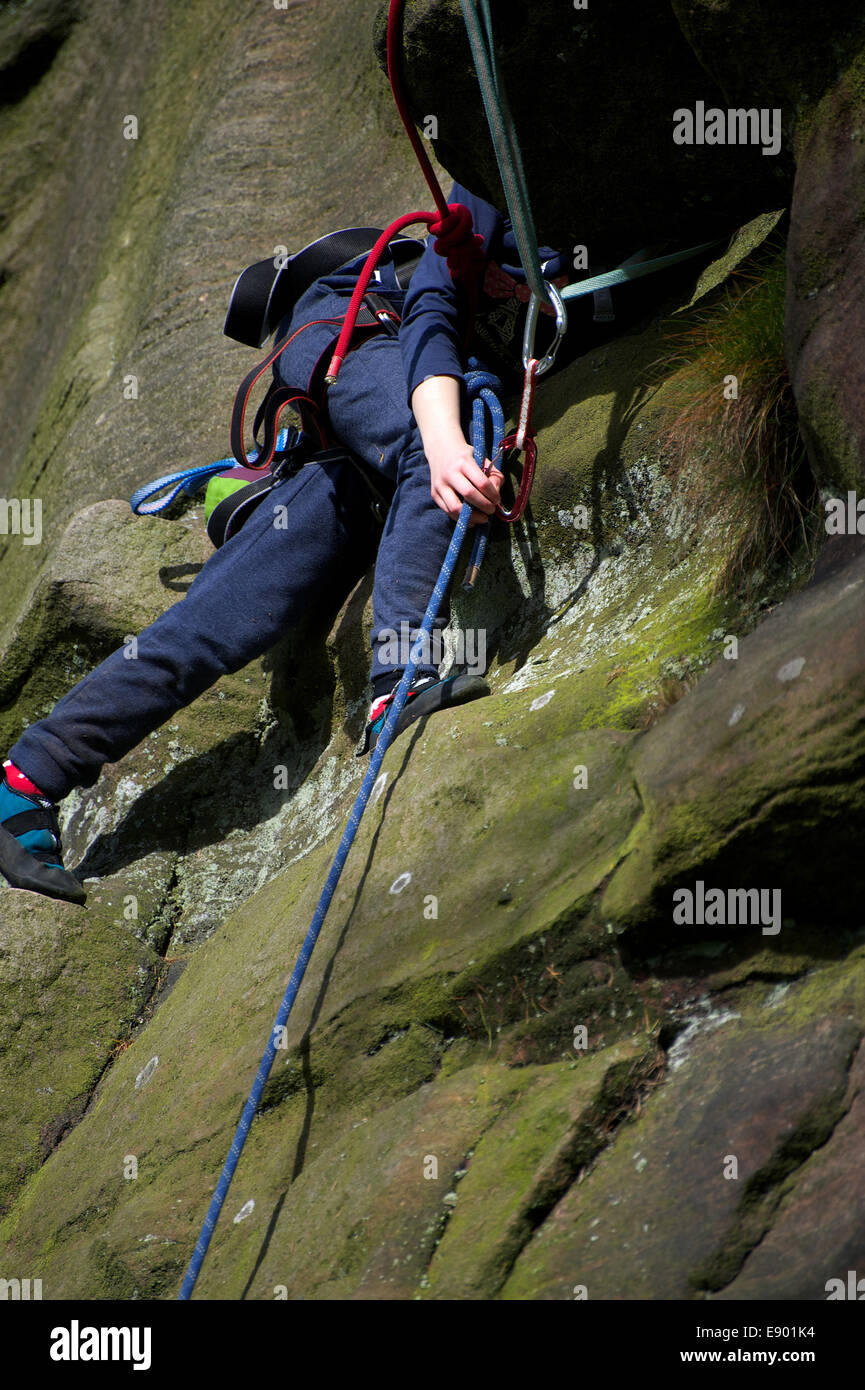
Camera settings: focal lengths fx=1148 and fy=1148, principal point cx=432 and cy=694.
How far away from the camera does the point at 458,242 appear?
3408 mm

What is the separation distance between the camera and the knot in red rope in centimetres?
338

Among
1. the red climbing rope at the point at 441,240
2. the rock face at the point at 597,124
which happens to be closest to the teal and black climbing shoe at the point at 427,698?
the red climbing rope at the point at 441,240

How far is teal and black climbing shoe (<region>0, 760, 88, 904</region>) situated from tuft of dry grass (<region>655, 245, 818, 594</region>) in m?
2.23

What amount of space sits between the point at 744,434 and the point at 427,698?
104 cm

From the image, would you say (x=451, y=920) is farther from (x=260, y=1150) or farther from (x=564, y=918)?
(x=260, y=1150)

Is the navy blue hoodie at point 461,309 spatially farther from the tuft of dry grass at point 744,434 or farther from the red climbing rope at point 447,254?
the tuft of dry grass at point 744,434

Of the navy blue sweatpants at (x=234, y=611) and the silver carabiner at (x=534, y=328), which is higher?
the silver carabiner at (x=534, y=328)

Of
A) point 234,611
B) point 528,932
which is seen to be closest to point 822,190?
point 528,932

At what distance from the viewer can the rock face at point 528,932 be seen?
6.64ft

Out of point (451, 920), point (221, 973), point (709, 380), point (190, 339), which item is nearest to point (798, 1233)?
point (451, 920)

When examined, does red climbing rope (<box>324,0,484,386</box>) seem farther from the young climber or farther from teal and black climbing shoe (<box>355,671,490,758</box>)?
teal and black climbing shoe (<box>355,671,490,758</box>)

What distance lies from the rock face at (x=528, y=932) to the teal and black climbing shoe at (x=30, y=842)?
0.07 m

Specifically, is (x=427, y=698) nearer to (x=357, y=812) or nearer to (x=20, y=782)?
(x=357, y=812)

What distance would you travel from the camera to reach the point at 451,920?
252 cm
